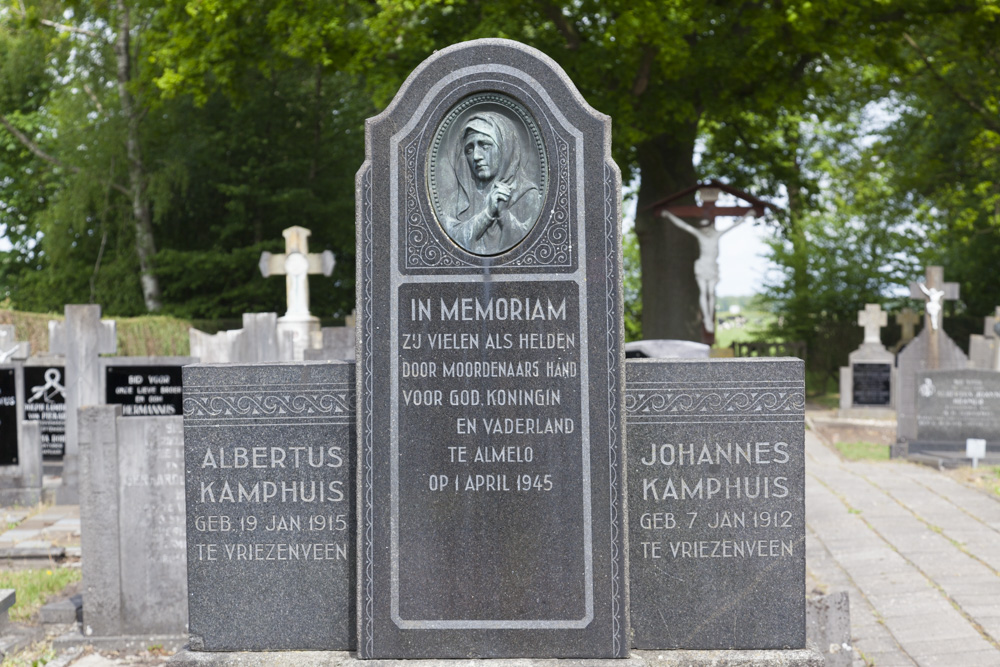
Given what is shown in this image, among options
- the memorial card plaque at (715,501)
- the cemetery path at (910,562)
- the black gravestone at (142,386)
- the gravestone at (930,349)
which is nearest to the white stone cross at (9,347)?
the black gravestone at (142,386)

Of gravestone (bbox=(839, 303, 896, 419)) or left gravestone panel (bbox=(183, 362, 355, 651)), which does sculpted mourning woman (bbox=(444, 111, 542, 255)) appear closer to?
left gravestone panel (bbox=(183, 362, 355, 651))

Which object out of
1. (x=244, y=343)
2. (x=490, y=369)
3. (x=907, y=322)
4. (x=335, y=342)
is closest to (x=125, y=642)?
(x=490, y=369)

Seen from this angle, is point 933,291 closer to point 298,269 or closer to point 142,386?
point 298,269

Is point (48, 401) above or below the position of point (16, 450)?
above

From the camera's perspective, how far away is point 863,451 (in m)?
13.9

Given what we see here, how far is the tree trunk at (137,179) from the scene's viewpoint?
21703 mm

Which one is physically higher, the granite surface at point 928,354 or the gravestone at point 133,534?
the granite surface at point 928,354

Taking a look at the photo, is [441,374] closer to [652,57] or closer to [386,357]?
[386,357]

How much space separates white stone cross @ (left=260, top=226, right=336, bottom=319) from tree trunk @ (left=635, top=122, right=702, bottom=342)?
6.07 meters

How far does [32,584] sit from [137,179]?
55.3ft

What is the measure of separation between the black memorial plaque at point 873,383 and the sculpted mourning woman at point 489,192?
16.0 metres

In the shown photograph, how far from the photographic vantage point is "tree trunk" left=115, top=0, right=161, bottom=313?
2170 cm

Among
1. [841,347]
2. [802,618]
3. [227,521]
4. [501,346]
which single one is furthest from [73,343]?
[841,347]

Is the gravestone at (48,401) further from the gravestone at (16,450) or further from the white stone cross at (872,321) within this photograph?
the white stone cross at (872,321)
